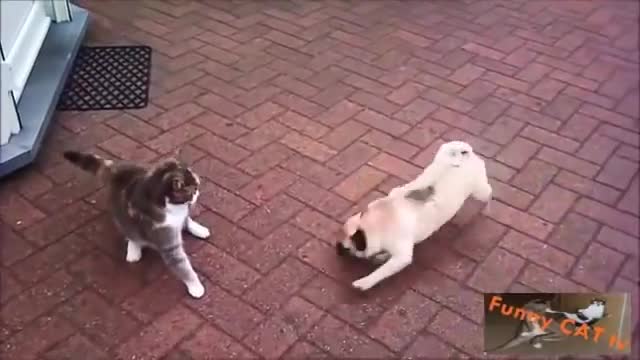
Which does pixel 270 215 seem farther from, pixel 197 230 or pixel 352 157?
pixel 352 157

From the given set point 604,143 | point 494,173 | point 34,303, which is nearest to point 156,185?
point 34,303

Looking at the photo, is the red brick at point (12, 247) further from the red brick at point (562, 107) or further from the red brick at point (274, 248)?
the red brick at point (562, 107)

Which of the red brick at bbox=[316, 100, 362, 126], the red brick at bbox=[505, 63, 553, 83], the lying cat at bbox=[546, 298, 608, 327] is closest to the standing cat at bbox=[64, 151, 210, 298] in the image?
the red brick at bbox=[316, 100, 362, 126]

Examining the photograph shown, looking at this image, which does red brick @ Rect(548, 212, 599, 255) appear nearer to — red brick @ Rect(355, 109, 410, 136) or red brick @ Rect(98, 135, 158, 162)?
red brick @ Rect(355, 109, 410, 136)

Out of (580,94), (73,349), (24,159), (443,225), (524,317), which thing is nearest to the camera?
(524,317)

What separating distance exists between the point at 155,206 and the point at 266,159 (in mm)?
631

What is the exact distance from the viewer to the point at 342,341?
5.30ft

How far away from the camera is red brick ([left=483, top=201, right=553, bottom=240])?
1.92 metres

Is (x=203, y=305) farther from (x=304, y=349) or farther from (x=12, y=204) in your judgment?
(x=12, y=204)

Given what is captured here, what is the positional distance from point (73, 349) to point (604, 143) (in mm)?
1670

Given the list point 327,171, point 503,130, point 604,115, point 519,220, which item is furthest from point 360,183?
point 604,115

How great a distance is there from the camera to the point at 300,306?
1.70 m

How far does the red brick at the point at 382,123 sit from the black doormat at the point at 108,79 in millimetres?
759

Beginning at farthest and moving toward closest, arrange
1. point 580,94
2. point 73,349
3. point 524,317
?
point 580,94, point 73,349, point 524,317
